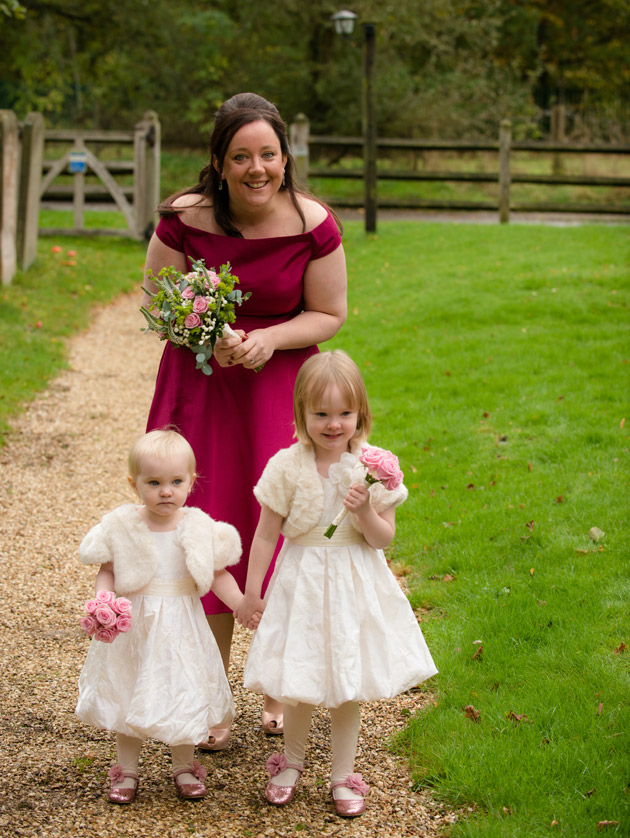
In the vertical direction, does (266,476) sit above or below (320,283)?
below

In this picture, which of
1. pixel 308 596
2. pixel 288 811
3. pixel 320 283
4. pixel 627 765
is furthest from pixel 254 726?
pixel 320 283

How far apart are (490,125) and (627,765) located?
25.0 metres

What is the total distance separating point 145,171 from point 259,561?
13.2 m

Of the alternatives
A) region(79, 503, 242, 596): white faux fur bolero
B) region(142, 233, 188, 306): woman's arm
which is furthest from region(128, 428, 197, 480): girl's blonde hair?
region(142, 233, 188, 306): woman's arm

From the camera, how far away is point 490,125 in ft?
85.6

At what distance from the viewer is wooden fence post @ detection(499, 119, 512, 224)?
16.1 m

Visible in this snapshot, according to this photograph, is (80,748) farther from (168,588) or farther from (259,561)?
(259,561)

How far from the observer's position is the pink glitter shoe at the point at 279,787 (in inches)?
118

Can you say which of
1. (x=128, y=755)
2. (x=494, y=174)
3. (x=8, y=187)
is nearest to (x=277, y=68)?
(x=494, y=174)

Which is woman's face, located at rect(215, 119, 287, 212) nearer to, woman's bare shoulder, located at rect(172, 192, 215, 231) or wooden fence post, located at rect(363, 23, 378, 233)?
woman's bare shoulder, located at rect(172, 192, 215, 231)

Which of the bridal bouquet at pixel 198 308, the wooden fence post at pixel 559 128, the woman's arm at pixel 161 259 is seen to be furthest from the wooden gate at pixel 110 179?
the bridal bouquet at pixel 198 308

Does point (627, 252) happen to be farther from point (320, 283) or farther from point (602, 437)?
point (320, 283)

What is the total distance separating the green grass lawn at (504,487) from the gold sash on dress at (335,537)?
2.64 feet

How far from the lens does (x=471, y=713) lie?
11.3 ft
